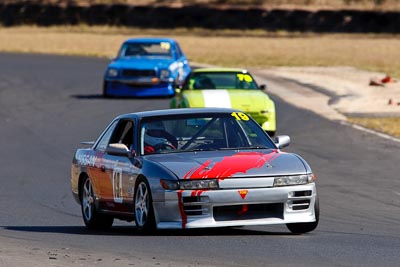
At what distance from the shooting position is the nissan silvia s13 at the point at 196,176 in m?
9.79

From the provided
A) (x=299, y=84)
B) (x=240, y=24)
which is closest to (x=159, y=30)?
(x=240, y=24)

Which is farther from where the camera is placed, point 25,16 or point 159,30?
point 25,16

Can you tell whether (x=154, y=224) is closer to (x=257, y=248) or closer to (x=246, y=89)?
(x=257, y=248)

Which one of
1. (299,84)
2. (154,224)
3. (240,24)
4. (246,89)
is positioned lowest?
(240,24)

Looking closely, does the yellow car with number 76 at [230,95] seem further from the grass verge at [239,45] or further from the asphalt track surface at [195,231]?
the grass verge at [239,45]

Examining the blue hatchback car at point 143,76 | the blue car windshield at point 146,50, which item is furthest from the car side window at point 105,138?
the blue car windshield at point 146,50

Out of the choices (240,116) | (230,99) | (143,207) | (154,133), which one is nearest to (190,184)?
(143,207)

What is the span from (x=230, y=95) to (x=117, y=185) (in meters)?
10.2

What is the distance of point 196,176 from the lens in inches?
387

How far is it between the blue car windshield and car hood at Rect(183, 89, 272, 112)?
29.2ft

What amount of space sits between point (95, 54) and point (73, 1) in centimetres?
2947

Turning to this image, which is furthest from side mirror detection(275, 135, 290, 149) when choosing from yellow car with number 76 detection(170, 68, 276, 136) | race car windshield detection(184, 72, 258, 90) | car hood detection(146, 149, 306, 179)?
race car windshield detection(184, 72, 258, 90)

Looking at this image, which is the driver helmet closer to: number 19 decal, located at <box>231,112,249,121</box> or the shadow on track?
number 19 decal, located at <box>231,112,249,121</box>

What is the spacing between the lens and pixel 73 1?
257 ft
